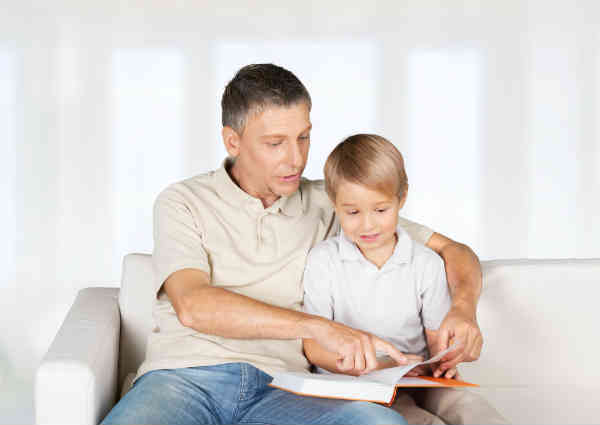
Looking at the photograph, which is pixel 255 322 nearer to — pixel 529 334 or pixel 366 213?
pixel 366 213

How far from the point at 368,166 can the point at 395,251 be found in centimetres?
26

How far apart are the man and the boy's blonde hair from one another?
0.46 ft

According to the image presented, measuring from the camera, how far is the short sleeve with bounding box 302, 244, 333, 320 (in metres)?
2.03

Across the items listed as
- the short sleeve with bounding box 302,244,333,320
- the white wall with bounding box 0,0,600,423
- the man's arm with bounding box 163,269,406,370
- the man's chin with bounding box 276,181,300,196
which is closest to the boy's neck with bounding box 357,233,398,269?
the short sleeve with bounding box 302,244,333,320

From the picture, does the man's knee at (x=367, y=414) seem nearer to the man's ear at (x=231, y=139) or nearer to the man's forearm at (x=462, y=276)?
the man's forearm at (x=462, y=276)

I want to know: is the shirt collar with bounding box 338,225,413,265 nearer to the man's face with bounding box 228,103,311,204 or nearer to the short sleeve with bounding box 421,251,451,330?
the short sleeve with bounding box 421,251,451,330

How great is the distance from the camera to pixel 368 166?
1.90 metres

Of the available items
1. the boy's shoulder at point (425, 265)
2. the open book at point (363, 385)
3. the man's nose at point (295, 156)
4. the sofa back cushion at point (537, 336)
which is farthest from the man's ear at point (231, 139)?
A: the sofa back cushion at point (537, 336)

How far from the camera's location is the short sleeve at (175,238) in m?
2.00

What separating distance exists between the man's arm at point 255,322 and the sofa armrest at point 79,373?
9.3 inches

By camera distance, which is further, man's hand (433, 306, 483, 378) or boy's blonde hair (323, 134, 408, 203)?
boy's blonde hair (323, 134, 408, 203)

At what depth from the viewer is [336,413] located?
1.77m

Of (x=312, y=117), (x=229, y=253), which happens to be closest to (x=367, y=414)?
(x=229, y=253)

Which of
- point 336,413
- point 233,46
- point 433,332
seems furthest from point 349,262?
point 233,46
